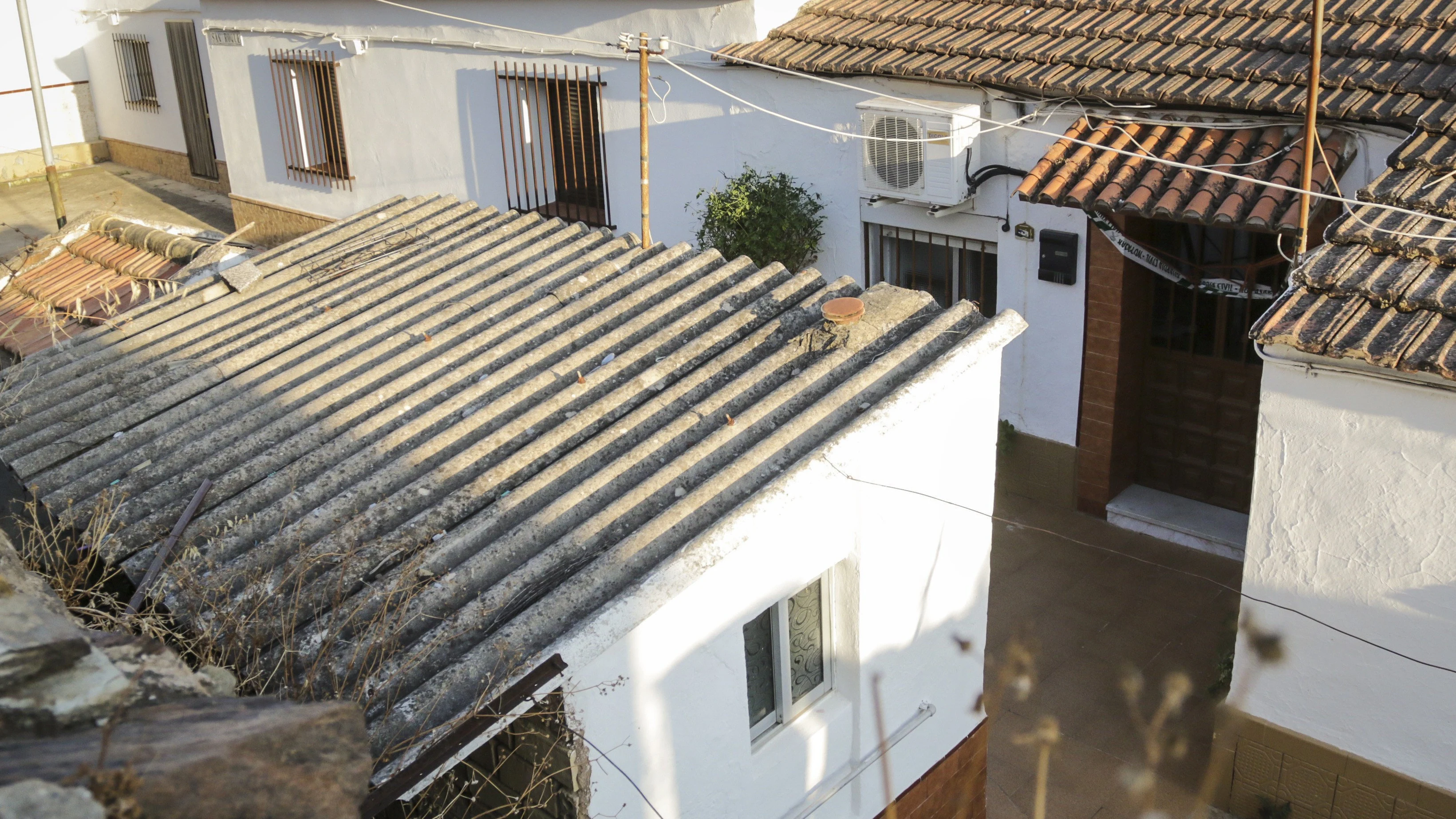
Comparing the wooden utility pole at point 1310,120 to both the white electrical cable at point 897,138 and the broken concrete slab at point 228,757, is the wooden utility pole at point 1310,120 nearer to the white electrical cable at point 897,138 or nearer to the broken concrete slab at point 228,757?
the white electrical cable at point 897,138

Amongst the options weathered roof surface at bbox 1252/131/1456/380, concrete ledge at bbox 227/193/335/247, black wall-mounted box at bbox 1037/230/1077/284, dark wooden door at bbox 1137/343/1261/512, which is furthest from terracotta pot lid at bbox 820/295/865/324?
concrete ledge at bbox 227/193/335/247

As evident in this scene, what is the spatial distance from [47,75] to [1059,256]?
23.0 meters

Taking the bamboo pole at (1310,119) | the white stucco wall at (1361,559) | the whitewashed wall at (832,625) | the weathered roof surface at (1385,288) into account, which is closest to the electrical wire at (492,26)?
the bamboo pole at (1310,119)

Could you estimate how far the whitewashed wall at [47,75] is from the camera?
23578 mm

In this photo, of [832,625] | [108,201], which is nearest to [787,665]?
[832,625]

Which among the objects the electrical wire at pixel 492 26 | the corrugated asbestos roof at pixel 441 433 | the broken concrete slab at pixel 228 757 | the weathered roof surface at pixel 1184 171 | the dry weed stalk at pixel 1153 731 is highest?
the electrical wire at pixel 492 26

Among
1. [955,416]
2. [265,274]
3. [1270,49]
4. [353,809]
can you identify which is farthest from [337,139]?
[353,809]

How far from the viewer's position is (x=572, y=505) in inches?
172

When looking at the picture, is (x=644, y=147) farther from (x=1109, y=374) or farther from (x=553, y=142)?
(x=553, y=142)

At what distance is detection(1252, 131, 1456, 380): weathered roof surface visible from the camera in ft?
17.2

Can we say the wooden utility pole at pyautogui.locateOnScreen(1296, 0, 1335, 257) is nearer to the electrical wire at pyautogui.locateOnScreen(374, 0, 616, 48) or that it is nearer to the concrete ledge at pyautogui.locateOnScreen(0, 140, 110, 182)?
the electrical wire at pyautogui.locateOnScreen(374, 0, 616, 48)

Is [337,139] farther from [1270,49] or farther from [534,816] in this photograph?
[534,816]

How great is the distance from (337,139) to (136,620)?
12.7m

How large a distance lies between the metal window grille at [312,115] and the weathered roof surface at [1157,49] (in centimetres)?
707
